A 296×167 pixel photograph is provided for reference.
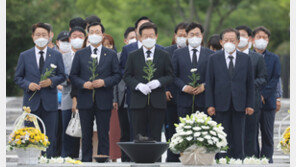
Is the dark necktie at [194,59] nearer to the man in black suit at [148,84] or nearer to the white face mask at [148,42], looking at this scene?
the man in black suit at [148,84]

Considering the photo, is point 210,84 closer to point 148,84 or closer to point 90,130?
point 148,84

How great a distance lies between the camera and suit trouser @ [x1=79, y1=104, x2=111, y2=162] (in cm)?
1230

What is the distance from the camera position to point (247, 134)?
1304 cm

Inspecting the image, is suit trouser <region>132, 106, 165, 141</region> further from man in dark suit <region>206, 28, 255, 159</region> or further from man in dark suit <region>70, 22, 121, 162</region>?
man in dark suit <region>206, 28, 255, 159</region>

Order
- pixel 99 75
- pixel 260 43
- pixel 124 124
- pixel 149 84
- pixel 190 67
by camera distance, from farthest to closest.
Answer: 1. pixel 260 43
2. pixel 124 124
3. pixel 190 67
4. pixel 99 75
5. pixel 149 84

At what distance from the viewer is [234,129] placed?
11953 millimetres

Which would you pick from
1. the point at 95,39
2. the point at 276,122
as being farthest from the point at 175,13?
the point at 95,39

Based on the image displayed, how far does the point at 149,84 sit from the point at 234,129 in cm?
164

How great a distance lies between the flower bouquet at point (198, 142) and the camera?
10.3m

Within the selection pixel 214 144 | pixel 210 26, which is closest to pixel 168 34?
pixel 210 26

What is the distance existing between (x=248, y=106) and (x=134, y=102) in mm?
1978

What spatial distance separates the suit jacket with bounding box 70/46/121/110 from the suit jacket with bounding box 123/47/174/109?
1.54ft
